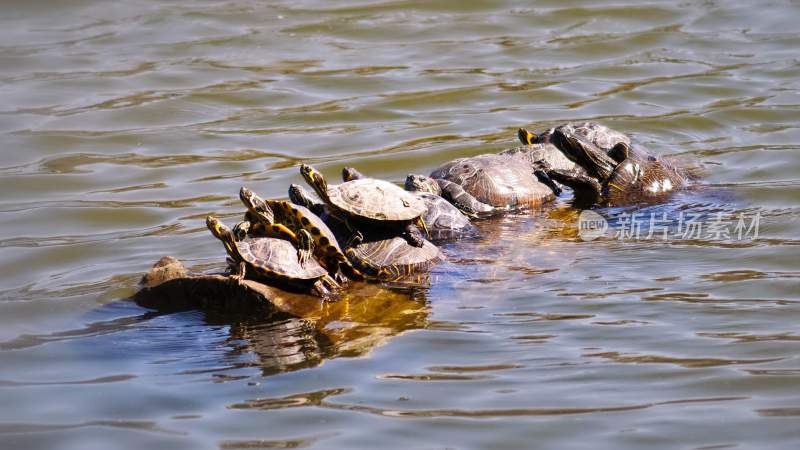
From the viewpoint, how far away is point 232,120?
1009 centimetres

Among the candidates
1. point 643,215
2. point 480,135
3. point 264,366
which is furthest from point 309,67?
point 264,366

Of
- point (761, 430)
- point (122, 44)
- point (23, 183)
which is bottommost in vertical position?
point (761, 430)

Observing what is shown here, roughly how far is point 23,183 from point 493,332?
4892 millimetres

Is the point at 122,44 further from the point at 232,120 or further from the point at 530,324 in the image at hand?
the point at 530,324

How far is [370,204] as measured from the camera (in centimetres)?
562

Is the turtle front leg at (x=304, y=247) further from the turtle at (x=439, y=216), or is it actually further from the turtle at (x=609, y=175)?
the turtle at (x=609, y=175)

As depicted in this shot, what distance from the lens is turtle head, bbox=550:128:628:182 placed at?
7.19 metres

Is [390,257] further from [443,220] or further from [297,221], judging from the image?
[443,220]

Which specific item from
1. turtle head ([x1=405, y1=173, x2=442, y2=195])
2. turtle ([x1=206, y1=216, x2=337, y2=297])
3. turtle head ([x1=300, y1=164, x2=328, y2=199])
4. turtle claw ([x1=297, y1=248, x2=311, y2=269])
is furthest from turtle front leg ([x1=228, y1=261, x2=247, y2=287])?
turtle head ([x1=405, y1=173, x2=442, y2=195])

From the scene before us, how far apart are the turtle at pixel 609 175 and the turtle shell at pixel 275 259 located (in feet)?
7.98

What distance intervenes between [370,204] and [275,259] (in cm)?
72

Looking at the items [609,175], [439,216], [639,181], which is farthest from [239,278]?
[639,181]

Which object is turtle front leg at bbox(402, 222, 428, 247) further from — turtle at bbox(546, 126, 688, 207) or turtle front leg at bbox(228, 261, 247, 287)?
turtle at bbox(546, 126, 688, 207)

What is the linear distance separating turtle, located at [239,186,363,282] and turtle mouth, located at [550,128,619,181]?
2290mm
